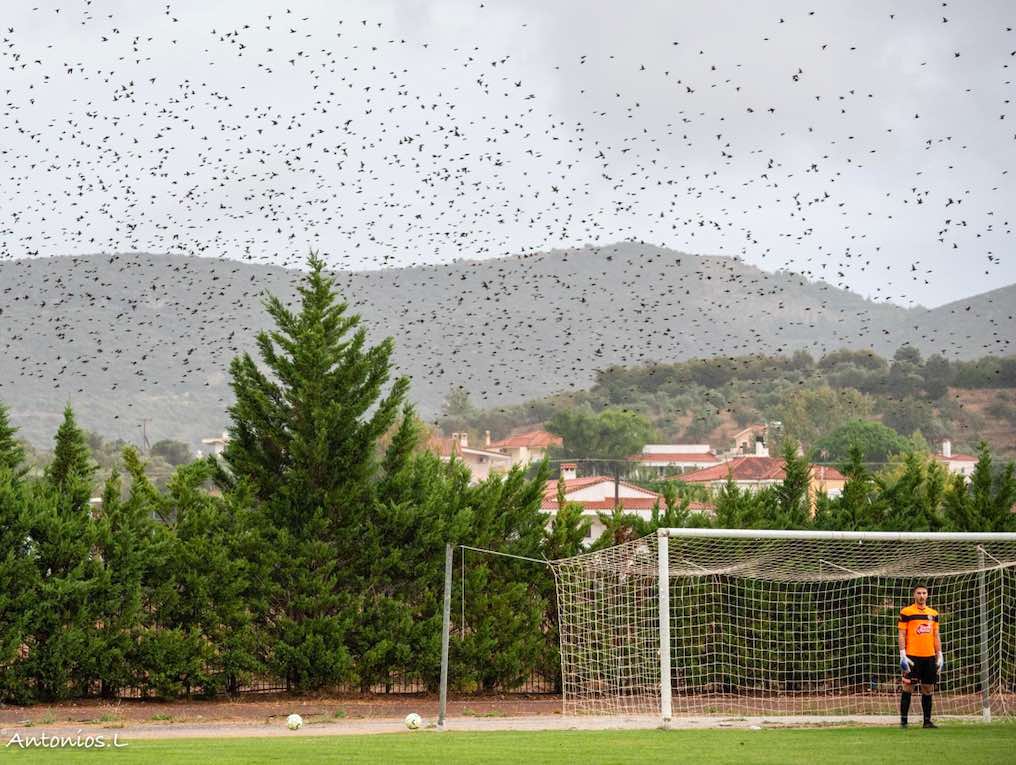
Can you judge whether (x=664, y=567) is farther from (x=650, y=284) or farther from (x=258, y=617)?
(x=650, y=284)

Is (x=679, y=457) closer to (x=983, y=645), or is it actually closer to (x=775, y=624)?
(x=775, y=624)

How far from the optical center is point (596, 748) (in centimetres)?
1308

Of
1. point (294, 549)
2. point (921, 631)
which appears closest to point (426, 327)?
point (294, 549)

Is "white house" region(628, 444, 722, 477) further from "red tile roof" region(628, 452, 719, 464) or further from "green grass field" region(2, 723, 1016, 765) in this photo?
"green grass field" region(2, 723, 1016, 765)

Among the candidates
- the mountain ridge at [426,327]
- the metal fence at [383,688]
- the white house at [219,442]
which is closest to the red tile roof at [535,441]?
the mountain ridge at [426,327]

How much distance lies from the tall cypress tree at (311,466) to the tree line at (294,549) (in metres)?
0.03

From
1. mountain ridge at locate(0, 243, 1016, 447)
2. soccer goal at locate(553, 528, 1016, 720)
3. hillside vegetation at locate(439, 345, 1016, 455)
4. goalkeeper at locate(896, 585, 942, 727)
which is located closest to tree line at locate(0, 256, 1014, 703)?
soccer goal at locate(553, 528, 1016, 720)

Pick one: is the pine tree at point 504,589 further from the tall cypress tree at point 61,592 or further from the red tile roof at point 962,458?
the red tile roof at point 962,458

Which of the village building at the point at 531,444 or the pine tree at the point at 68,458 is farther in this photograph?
the village building at the point at 531,444

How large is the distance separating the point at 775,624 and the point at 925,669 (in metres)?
6.12

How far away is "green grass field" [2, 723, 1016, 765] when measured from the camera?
39.1 feet

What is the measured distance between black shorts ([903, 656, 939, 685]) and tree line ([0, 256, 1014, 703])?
6796 millimetres

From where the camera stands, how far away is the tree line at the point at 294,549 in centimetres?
1884

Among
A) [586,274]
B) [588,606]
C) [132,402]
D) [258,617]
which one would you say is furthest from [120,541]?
[586,274]
